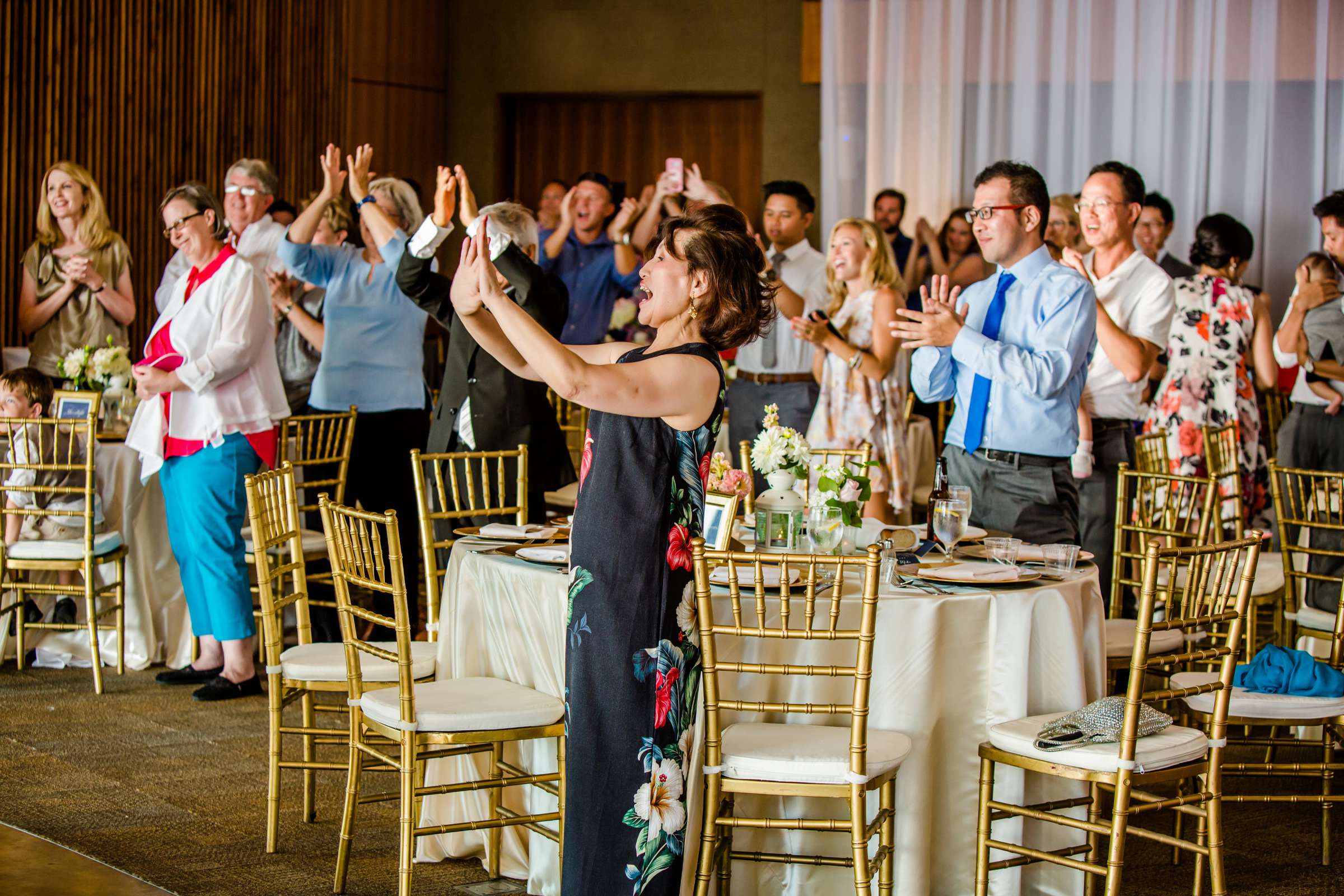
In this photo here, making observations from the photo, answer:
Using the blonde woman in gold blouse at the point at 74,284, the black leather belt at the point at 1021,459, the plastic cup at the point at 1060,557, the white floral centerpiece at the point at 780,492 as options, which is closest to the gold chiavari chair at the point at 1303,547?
the black leather belt at the point at 1021,459

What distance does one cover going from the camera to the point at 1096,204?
187 inches

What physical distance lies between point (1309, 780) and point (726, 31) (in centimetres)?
702

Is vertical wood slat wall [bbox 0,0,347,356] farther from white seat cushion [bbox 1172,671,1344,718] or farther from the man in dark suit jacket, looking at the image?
white seat cushion [bbox 1172,671,1344,718]

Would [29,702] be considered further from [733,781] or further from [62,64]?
[62,64]

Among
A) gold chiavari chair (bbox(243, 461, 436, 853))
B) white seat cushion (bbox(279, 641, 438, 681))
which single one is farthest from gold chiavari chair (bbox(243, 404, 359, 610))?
white seat cushion (bbox(279, 641, 438, 681))

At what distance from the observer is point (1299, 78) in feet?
29.0

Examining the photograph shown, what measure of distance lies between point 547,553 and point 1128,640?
158 centimetres

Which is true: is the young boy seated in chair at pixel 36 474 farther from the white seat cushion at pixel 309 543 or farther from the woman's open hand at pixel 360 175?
the woman's open hand at pixel 360 175

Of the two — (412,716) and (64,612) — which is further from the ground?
(412,716)

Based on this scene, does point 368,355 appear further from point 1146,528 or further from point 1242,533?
point 1242,533

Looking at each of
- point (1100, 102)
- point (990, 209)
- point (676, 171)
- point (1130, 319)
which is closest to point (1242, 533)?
point (1130, 319)

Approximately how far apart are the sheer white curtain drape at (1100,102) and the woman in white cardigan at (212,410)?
543 centimetres

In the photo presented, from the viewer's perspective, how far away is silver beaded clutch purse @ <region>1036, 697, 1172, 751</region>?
3.02 m

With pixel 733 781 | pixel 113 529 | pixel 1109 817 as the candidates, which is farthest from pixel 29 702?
pixel 1109 817
